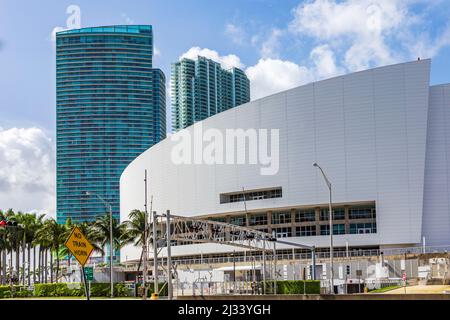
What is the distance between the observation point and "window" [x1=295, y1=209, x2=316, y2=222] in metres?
116

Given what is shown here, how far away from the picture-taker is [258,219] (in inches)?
4850

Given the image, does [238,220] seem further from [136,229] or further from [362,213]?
[362,213]

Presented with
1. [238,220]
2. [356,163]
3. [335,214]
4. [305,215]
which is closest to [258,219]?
[238,220]

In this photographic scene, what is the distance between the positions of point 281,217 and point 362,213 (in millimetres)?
14681

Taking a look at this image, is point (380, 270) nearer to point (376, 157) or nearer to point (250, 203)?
point (376, 157)

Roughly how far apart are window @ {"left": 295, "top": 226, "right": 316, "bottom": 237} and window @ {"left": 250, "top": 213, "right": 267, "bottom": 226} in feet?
22.2

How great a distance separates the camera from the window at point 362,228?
109 metres

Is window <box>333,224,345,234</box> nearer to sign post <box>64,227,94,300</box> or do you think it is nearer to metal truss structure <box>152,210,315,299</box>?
metal truss structure <box>152,210,315,299</box>

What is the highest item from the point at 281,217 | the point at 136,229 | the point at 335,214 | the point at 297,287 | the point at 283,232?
the point at 335,214

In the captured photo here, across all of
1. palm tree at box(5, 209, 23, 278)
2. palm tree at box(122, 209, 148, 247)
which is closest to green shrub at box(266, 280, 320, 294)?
palm tree at box(122, 209, 148, 247)

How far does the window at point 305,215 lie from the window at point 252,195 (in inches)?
182

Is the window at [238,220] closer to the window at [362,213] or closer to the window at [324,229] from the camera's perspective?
the window at [324,229]

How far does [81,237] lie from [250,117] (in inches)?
3332
